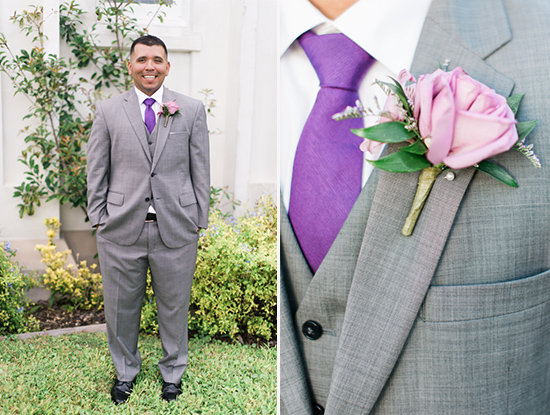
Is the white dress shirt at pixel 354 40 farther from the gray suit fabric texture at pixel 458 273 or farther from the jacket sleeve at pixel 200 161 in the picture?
the jacket sleeve at pixel 200 161

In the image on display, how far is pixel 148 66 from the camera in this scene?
2.40m

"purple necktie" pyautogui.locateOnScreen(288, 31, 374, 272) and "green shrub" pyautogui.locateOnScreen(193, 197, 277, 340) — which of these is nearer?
"purple necktie" pyautogui.locateOnScreen(288, 31, 374, 272)

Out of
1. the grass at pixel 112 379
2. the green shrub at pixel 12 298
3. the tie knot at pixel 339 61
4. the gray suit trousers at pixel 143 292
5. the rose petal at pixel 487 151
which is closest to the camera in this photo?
the rose petal at pixel 487 151

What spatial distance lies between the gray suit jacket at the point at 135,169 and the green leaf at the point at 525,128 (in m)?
1.84

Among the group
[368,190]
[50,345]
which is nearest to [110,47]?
[50,345]

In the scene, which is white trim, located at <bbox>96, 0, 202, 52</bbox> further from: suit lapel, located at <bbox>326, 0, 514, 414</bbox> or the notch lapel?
suit lapel, located at <bbox>326, 0, 514, 414</bbox>

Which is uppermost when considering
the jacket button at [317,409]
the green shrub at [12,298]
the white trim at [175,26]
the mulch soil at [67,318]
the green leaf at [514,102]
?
the white trim at [175,26]

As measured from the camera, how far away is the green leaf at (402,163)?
89cm

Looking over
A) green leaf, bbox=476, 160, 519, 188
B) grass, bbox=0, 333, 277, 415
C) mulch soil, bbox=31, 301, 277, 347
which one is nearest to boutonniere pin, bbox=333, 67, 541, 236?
green leaf, bbox=476, 160, 519, 188

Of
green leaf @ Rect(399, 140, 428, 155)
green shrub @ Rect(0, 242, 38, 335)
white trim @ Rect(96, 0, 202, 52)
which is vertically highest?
white trim @ Rect(96, 0, 202, 52)

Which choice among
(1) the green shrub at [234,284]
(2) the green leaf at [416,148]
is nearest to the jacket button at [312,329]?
(2) the green leaf at [416,148]

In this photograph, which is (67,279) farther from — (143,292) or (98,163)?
(98,163)

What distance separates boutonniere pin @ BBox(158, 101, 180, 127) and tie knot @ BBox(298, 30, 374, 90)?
143cm

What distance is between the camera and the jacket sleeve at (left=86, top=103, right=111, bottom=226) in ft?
7.89
